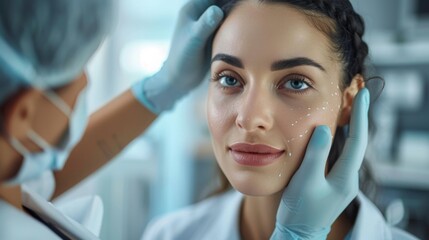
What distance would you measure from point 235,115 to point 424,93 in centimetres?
177

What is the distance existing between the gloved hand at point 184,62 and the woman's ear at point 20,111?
0.97ft

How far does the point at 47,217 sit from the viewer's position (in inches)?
21.5

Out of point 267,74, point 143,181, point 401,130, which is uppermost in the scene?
point 267,74

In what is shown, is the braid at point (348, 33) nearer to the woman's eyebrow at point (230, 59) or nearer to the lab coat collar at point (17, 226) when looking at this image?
the woman's eyebrow at point (230, 59)

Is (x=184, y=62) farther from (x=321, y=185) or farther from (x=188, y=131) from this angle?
(x=188, y=131)

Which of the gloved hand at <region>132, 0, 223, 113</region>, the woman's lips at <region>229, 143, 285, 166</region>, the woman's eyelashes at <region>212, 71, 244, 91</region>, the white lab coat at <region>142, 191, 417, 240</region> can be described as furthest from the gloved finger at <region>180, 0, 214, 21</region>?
the white lab coat at <region>142, 191, 417, 240</region>

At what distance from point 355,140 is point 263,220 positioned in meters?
0.21

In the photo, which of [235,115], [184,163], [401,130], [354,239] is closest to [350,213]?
[354,239]

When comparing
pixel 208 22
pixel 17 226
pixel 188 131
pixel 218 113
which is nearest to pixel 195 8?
pixel 208 22

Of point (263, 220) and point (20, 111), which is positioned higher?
point (20, 111)

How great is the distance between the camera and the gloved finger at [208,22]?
0.63 meters

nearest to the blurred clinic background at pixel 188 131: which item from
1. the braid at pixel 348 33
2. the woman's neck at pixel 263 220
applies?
the braid at pixel 348 33

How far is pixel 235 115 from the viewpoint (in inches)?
23.8

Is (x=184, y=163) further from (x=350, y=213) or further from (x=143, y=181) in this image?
(x=350, y=213)
